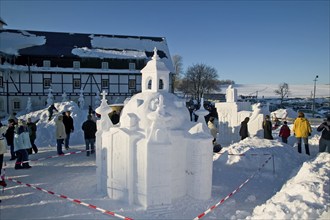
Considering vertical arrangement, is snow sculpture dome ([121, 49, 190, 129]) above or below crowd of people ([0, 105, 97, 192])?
above

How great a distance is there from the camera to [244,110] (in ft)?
58.9

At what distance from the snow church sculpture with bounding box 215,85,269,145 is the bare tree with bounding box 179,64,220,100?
3903 centimetres

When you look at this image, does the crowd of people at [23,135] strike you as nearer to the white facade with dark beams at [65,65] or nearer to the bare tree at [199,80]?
the white facade with dark beams at [65,65]

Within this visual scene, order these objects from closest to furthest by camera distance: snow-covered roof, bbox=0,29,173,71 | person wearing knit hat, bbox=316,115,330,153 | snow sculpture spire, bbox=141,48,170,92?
snow sculpture spire, bbox=141,48,170,92 → person wearing knit hat, bbox=316,115,330,153 → snow-covered roof, bbox=0,29,173,71

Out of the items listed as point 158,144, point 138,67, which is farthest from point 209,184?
point 138,67

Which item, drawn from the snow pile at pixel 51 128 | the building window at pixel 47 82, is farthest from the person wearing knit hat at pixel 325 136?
the building window at pixel 47 82

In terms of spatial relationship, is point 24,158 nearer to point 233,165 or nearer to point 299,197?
point 233,165

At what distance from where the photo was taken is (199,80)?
58.1 m

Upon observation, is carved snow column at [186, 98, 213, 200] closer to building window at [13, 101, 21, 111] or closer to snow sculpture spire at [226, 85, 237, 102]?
snow sculpture spire at [226, 85, 237, 102]

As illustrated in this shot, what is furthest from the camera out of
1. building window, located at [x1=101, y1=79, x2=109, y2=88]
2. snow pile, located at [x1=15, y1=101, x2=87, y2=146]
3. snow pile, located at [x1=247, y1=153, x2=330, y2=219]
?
building window, located at [x1=101, y1=79, x2=109, y2=88]

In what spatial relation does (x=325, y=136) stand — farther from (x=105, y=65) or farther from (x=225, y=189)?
(x=105, y=65)

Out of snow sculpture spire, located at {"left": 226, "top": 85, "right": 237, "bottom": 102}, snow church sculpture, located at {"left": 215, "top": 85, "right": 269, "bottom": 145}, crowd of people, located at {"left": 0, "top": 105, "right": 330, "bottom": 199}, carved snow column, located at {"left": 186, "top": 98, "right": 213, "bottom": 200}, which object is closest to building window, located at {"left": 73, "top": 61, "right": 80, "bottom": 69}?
snow church sculpture, located at {"left": 215, "top": 85, "right": 269, "bottom": 145}

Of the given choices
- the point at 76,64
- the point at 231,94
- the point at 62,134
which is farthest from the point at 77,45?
the point at 62,134

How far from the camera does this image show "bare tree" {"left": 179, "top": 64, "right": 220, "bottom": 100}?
191 feet
